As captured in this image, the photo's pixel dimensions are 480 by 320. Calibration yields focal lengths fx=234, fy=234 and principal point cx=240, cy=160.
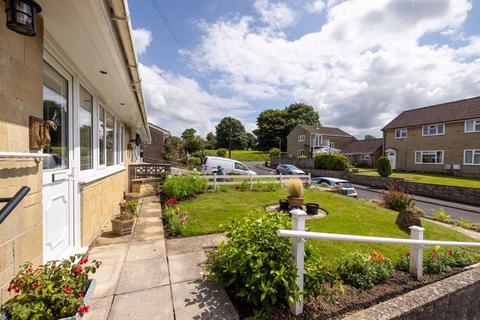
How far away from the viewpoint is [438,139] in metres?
23.8

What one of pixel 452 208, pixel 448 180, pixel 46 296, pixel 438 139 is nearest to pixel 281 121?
pixel 438 139

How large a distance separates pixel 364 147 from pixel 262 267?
39387 millimetres

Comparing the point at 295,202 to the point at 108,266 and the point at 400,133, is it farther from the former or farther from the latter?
the point at 400,133

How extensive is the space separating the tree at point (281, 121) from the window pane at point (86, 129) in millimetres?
54526

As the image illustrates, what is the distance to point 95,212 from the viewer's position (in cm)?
453

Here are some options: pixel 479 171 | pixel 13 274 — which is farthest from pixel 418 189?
pixel 13 274

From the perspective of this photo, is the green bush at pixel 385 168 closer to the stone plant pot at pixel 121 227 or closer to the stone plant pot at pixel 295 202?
the stone plant pot at pixel 295 202

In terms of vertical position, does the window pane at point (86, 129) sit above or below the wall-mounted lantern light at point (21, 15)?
below

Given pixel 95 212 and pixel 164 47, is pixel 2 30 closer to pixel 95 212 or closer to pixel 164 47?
pixel 95 212

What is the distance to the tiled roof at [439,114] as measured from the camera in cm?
2182

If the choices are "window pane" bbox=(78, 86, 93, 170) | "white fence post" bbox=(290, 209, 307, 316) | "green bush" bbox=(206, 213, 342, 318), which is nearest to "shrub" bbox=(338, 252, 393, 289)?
"green bush" bbox=(206, 213, 342, 318)

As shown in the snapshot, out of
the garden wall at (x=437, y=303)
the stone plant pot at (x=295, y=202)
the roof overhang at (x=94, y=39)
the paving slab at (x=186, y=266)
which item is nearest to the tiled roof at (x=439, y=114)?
the stone plant pot at (x=295, y=202)

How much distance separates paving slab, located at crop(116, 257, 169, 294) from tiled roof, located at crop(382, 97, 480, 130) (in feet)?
93.5

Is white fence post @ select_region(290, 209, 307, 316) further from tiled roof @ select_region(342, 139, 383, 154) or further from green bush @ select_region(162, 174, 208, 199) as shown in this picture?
tiled roof @ select_region(342, 139, 383, 154)
